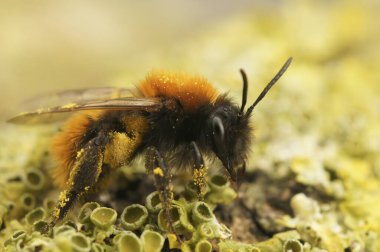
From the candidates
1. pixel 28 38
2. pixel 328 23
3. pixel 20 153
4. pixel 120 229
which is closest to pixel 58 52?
pixel 28 38

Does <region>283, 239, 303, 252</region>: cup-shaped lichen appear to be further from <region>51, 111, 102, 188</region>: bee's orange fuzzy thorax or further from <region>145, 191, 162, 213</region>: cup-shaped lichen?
<region>51, 111, 102, 188</region>: bee's orange fuzzy thorax

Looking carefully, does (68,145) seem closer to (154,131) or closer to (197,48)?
(154,131)

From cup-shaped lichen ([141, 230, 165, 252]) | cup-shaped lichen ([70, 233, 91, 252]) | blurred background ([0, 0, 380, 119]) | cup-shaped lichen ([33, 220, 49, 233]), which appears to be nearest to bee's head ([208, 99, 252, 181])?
cup-shaped lichen ([141, 230, 165, 252])

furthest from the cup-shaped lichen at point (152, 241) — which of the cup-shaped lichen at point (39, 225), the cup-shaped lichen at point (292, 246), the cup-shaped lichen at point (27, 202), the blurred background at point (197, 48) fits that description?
the blurred background at point (197, 48)

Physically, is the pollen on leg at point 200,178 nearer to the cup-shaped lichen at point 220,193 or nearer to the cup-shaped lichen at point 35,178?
the cup-shaped lichen at point 220,193

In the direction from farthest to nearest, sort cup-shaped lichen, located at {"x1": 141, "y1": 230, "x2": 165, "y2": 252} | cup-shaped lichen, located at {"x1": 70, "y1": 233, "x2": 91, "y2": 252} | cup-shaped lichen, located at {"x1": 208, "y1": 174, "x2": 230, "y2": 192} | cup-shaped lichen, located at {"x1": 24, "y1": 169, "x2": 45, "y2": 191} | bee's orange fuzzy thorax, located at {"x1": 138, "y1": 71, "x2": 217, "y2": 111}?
1. cup-shaped lichen, located at {"x1": 24, "y1": 169, "x2": 45, "y2": 191}
2. cup-shaped lichen, located at {"x1": 208, "y1": 174, "x2": 230, "y2": 192}
3. bee's orange fuzzy thorax, located at {"x1": 138, "y1": 71, "x2": 217, "y2": 111}
4. cup-shaped lichen, located at {"x1": 141, "y1": 230, "x2": 165, "y2": 252}
5. cup-shaped lichen, located at {"x1": 70, "y1": 233, "x2": 91, "y2": 252}

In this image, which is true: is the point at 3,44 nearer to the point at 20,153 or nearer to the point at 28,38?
the point at 28,38
